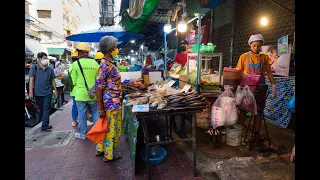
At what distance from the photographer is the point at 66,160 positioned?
3.96m

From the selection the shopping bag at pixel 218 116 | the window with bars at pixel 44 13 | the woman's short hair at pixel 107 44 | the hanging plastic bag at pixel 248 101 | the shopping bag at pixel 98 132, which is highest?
the window with bars at pixel 44 13

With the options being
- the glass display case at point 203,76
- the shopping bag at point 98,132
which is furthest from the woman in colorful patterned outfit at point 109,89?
the glass display case at point 203,76

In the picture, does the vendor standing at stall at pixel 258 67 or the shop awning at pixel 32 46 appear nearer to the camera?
→ the vendor standing at stall at pixel 258 67

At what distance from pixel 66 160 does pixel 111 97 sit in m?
1.75

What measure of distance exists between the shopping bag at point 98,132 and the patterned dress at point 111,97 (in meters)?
0.12

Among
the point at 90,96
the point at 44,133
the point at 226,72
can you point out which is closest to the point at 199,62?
the point at 226,72

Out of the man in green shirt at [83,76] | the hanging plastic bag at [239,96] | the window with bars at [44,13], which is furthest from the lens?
the window with bars at [44,13]

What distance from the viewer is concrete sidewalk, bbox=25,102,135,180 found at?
3432mm

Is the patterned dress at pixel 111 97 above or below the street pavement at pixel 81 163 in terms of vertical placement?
above

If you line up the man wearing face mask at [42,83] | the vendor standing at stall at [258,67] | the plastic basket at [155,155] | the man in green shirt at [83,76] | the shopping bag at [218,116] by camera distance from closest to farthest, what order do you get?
the plastic basket at [155,155] → the shopping bag at [218,116] → the vendor standing at stall at [258,67] → the man in green shirt at [83,76] → the man wearing face mask at [42,83]

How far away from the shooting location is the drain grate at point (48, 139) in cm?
467

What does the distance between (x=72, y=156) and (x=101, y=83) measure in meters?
1.91

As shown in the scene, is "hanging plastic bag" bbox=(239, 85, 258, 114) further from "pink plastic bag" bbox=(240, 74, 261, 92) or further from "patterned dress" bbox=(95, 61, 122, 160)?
"patterned dress" bbox=(95, 61, 122, 160)

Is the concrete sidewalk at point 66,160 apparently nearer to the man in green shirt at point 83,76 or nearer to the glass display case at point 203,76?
the man in green shirt at point 83,76
